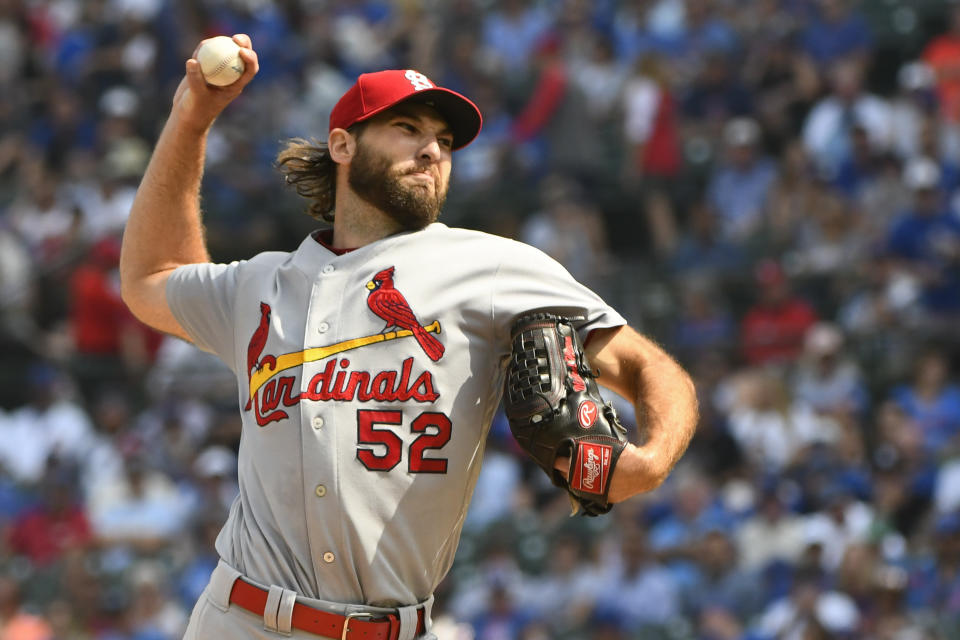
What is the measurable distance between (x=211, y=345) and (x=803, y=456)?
5.81 m

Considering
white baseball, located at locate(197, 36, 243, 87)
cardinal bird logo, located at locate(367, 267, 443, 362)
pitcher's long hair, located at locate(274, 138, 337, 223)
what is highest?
white baseball, located at locate(197, 36, 243, 87)

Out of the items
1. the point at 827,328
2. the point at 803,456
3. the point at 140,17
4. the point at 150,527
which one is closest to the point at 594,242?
the point at 827,328

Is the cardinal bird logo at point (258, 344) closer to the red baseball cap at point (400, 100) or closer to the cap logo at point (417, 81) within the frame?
the red baseball cap at point (400, 100)

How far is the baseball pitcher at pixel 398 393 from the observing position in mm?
2920

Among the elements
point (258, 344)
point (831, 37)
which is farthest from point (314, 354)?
point (831, 37)

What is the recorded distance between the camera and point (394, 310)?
313 cm

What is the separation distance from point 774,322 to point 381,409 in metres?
→ 7.21

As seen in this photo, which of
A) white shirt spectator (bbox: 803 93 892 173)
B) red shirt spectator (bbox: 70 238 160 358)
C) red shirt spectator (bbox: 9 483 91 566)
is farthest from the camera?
red shirt spectator (bbox: 70 238 160 358)

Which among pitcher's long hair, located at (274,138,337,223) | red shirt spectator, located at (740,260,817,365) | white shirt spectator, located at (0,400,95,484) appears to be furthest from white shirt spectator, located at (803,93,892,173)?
pitcher's long hair, located at (274,138,337,223)

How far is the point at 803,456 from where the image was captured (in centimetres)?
866

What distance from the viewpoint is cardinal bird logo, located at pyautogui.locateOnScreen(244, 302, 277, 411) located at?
10.7 ft

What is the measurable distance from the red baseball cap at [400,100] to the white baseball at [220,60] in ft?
0.88

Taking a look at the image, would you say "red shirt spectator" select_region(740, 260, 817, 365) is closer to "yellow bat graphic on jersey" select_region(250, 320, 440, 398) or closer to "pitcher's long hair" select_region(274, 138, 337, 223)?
"pitcher's long hair" select_region(274, 138, 337, 223)

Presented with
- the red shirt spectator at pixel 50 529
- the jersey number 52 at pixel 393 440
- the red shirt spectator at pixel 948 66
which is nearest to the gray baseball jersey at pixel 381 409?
the jersey number 52 at pixel 393 440
